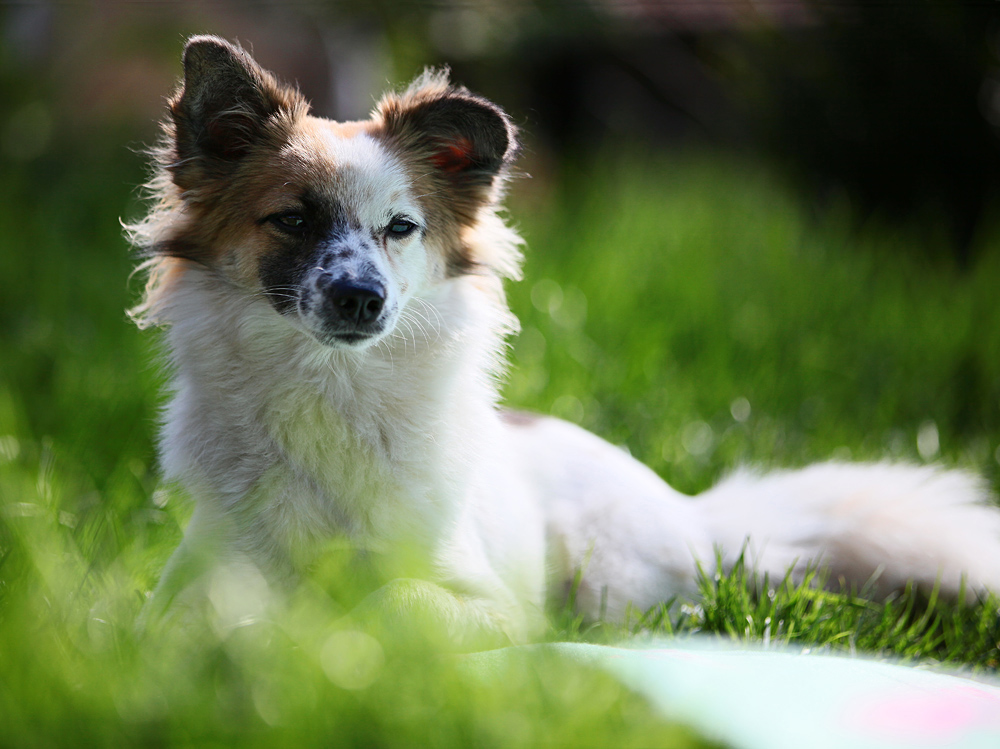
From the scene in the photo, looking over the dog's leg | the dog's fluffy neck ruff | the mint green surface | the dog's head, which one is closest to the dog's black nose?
the dog's head

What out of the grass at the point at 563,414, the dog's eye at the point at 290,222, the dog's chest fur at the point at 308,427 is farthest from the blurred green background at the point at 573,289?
the dog's eye at the point at 290,222

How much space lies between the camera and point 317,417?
2361 millimetres

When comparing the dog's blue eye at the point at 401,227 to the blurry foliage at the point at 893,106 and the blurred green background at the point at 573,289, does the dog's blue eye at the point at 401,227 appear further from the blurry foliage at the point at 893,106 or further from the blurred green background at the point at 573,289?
the blurry foliage at the point at 893,106

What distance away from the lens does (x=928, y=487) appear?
3.04 meters

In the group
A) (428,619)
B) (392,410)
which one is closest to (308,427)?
(392,410)

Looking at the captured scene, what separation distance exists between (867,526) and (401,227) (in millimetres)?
1941

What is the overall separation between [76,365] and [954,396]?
4762 millimetres

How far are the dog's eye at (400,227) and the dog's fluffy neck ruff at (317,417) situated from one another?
21 centimetres

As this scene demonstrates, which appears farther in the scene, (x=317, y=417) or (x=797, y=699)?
(x=317, y=417)

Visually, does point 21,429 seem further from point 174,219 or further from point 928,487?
point 928,487

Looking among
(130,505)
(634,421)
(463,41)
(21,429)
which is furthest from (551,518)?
(463,41)

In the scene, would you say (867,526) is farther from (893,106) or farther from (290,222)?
(893,106)

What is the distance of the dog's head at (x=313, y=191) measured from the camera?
7.63 feet

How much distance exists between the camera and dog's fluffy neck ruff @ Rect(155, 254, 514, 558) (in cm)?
227
